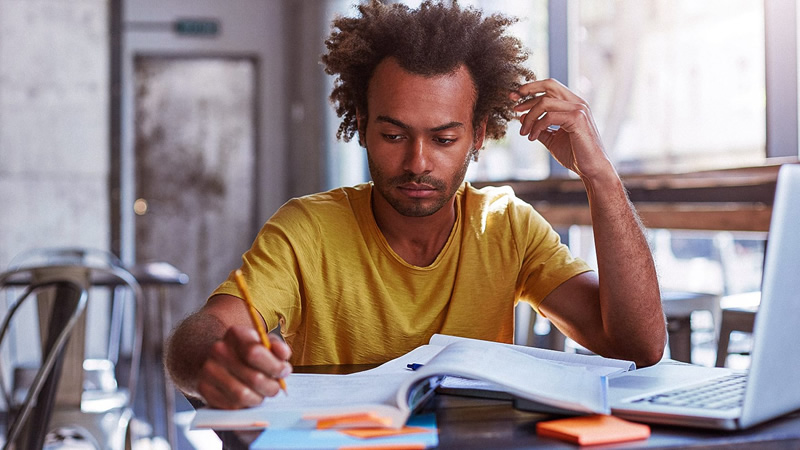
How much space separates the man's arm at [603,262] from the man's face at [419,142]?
0.12 m

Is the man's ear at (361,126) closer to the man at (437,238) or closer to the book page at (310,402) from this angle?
the man at (437,238)

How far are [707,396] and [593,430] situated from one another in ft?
0.69

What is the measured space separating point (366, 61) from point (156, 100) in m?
5.02

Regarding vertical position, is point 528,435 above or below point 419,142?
below

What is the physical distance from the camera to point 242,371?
914 mm

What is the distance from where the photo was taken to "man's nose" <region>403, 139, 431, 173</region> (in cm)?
148

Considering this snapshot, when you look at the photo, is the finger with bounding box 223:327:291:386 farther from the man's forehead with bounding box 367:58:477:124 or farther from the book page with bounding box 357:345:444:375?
the man's forehead with bounding box 367:58:477:124

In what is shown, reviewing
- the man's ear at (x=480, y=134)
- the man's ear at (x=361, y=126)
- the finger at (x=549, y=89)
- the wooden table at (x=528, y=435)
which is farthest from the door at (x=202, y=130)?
the wooden table at (x=528, y=435)

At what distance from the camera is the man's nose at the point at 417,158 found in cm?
148

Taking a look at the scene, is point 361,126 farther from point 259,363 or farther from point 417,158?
point 259,363

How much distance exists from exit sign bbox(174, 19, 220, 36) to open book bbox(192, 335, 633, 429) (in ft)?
18.7

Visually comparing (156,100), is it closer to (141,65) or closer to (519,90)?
(141,65)

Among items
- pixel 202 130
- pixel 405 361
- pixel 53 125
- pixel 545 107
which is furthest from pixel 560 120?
pixel 202 130

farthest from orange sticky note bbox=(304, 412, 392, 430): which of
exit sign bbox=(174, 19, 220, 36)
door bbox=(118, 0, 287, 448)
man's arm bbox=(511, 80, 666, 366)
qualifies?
exit sign bbox=(174, 19, 220, 36)
